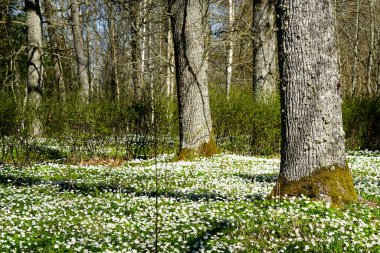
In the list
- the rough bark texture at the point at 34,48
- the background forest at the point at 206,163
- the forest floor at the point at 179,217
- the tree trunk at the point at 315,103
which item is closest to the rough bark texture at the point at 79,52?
the rough bark texture at the point at 34,48

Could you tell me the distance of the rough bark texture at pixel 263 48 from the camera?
17156mm

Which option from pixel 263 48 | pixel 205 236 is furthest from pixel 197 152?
pixel 263 48

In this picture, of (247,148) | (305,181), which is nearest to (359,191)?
(305,181)

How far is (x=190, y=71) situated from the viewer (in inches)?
481

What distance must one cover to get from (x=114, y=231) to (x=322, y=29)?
456 cm

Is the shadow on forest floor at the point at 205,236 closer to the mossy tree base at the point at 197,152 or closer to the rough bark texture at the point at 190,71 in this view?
the mossy tree base at the point at 197,152

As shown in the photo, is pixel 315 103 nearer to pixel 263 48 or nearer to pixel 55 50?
pixel 263 48

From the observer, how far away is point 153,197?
26.7 feet

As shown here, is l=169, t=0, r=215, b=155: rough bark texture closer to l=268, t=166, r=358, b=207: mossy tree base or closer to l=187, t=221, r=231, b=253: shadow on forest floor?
l=268, t=166, r=358, b=207: mossy tree base

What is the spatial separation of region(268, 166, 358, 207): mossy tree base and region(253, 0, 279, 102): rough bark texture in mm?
10723

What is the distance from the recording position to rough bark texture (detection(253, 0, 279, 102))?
1716 centimetres

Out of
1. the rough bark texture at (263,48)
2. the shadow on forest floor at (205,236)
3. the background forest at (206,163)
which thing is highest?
the rough bark texture at (263,48)

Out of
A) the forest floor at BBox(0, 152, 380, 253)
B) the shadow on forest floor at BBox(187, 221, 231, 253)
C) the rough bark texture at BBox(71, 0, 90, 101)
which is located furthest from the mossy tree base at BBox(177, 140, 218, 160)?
the rough bark texture at BBox(71, 0, 90, 101)

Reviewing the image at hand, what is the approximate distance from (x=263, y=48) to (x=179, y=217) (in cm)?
1249
